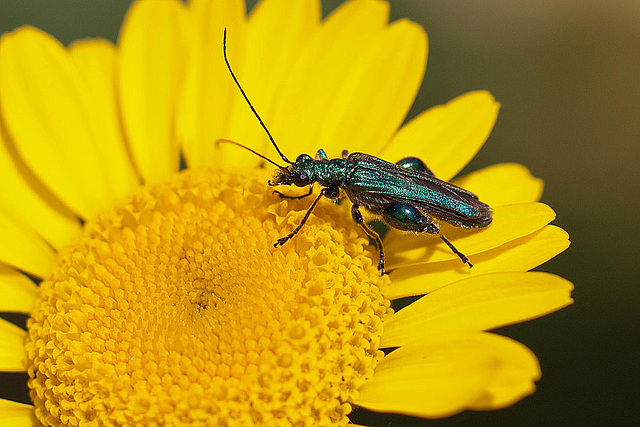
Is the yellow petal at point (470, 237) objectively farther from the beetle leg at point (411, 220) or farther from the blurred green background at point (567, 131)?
the blurred green background at point (567, 131)

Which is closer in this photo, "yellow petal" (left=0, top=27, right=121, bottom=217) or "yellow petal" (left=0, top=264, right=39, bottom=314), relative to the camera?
"yellow petal" (left=0, top=264, right=39, bottom=314)

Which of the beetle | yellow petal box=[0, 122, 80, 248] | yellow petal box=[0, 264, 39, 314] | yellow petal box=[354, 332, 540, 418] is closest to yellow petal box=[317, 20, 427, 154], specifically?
the beetle

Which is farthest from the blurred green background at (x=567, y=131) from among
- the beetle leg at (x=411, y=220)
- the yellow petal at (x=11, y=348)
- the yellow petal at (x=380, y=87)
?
the yellow petal at (x=380, y=87)

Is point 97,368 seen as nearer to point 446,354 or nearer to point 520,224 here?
point 446,354

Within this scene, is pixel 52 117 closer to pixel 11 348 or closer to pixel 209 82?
pixel 209 82

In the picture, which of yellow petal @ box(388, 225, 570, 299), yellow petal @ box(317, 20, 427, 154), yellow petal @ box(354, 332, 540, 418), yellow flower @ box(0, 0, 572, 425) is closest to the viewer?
yellow petal @ box(354, 332, 540, 418)

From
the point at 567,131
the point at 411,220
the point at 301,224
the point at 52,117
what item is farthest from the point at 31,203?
the point at 567,131

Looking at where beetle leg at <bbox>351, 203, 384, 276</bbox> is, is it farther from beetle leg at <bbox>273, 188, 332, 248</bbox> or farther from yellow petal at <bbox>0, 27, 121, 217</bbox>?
yellow petal at <bbox>0, 27, 121, 217</bbox>
